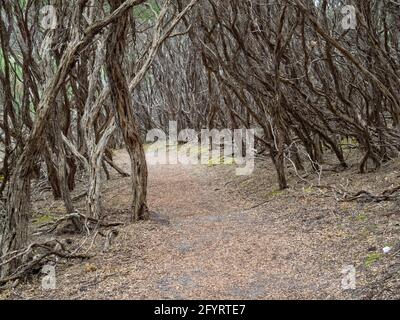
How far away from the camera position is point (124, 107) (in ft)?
21.1

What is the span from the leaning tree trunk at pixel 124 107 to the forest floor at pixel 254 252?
40 centimetres

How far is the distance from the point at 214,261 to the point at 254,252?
46cm

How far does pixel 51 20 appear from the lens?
22.7ft

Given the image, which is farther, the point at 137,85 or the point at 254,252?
the point at 137,85

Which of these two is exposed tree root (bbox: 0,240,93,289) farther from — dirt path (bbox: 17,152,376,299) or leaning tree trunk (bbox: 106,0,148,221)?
leaning tree trunk (bbox: 106,0,148,221)

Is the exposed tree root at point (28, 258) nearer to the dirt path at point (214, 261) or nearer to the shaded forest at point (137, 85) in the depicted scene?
the shaded forest at point (137, 85)

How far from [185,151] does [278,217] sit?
11123 mm

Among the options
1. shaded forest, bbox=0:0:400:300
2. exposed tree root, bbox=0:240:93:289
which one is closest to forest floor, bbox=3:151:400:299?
exposed tree root, bbox=0:240:93:289

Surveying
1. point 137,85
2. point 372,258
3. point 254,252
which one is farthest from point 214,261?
point 137,85

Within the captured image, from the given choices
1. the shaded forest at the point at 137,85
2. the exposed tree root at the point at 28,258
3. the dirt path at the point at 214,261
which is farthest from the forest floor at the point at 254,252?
the shaded forest at the point at 137,85

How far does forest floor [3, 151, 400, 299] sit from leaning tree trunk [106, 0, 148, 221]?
0.40 m

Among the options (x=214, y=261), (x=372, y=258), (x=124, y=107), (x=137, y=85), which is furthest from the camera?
(x=137, y=85)

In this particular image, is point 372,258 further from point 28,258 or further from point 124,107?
point 124,107
